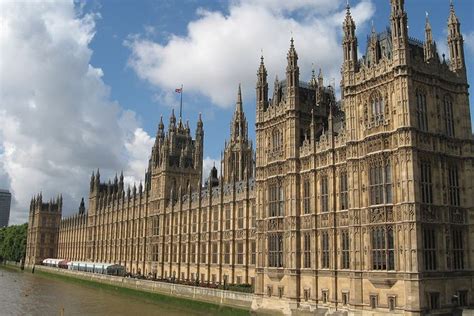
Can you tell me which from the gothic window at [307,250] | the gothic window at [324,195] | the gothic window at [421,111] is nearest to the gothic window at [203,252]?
the gothic window at [307,250]

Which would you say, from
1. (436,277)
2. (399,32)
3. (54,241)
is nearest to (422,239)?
(436,277)

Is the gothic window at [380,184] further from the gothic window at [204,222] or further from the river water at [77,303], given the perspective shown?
the gothic window at [204,222]

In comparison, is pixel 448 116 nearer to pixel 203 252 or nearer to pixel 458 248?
pixel 458 248

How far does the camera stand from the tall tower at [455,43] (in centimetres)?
4828

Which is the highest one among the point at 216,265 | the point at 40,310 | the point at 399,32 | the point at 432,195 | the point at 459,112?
the point at 399,32

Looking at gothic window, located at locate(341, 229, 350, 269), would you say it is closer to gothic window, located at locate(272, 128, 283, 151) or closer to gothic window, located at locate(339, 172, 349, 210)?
gothic window, located at locate(339, 172, 349, 210)

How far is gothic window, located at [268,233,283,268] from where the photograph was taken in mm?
54781

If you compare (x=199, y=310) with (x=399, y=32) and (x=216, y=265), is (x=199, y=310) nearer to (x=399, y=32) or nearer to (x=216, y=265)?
(x=216, y=265)

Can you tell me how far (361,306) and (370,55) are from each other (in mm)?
23312

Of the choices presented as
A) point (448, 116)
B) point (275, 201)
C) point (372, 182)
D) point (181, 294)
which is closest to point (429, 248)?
point (372, 182)

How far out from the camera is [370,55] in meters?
48.6

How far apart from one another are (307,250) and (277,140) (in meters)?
13.0

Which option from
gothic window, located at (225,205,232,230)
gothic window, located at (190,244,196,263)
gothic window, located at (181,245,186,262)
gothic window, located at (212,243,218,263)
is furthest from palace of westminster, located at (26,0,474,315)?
gothic window, located at (181,245,186,262)

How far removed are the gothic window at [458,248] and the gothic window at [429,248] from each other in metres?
3.16
